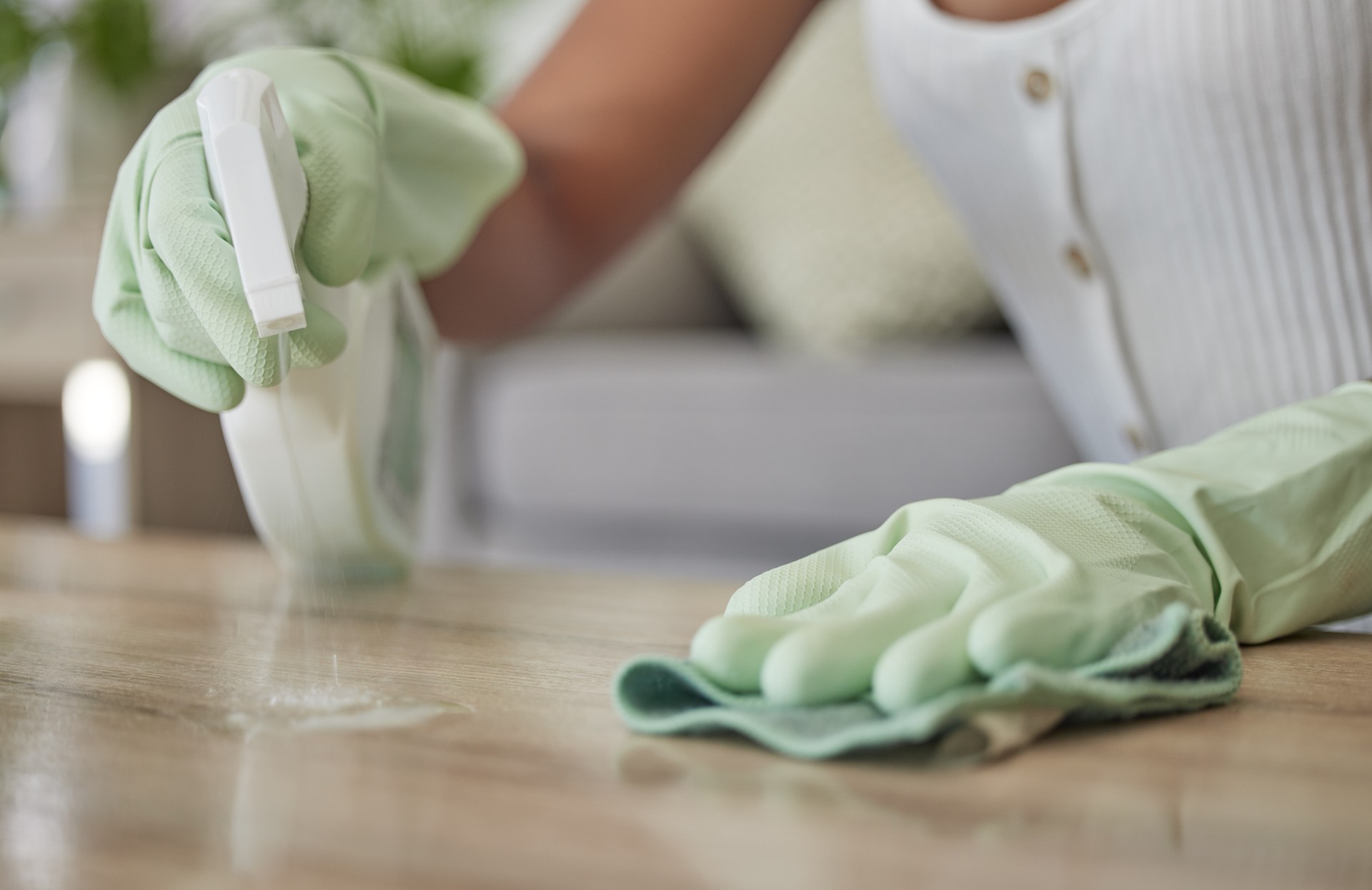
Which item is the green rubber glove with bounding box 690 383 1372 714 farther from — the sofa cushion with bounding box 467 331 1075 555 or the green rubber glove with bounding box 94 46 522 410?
the sofa cushion with bounding box 467 331 1075 555

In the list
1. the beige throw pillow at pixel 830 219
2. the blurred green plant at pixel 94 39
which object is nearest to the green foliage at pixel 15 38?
the blurred green plant at pixel 94 39

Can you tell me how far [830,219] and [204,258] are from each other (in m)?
1.19

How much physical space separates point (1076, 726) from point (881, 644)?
0.19 feet

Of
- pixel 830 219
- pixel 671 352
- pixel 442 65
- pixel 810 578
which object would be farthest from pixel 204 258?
pixel 442 65

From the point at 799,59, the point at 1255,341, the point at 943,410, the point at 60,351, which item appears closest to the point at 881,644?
the point at 1255,341

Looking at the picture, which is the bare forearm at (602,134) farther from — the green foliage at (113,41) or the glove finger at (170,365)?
the green foliage at (113,41)

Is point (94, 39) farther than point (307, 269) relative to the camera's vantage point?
Yes

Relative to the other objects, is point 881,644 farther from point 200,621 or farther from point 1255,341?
point 1255,341

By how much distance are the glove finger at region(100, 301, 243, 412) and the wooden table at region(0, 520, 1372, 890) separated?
11cm

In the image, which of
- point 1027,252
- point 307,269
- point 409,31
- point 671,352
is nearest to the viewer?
point 307,269

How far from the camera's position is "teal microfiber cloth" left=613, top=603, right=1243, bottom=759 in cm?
29

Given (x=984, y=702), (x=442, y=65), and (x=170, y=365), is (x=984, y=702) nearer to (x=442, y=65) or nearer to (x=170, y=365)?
(x=170, y=365)

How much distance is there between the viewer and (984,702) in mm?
291

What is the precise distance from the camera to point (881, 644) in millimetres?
317
